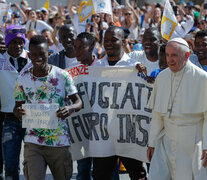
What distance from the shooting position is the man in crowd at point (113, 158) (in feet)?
17.3

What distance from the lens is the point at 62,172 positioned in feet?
15.9

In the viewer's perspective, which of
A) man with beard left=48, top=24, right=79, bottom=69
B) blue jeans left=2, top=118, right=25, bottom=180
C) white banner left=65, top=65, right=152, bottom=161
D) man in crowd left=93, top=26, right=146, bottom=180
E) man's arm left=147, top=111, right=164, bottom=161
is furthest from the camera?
man with beard left=48, top=24, right=79, bottom=69

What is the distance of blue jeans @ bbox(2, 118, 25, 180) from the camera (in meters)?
5.68

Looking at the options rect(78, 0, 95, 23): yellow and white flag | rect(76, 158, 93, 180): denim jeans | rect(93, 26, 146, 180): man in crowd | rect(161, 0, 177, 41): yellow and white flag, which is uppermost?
rect(78, 0, 95, 23): yellow and white flag

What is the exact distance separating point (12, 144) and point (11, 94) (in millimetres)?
627

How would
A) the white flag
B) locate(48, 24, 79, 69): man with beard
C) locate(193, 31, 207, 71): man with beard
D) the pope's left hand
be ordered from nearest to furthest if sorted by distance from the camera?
the pope's left hand < locate(193, 31, 207, 71): man with beard < locate(48, 24, 79, 69): man with beard < the white flag

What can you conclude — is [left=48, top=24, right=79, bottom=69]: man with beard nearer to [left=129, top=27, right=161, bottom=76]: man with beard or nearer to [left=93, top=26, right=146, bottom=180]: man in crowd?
[left=93, top=26, right=146, bottom=180]: man in crowd

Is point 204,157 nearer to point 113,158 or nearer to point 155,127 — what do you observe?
point 155,127

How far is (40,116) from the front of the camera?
474 centimetres

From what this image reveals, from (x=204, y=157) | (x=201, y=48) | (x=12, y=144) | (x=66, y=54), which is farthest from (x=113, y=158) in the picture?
(x=201, y=48)

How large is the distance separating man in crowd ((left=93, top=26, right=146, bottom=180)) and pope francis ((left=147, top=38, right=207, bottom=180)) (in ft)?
2.42

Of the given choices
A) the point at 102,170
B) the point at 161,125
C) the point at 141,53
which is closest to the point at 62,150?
the point at 102,170

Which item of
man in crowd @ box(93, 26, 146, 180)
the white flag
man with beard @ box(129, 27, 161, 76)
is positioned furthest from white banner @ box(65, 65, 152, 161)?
the white flag

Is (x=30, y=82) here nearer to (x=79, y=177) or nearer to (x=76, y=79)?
(x=76, y=79)
